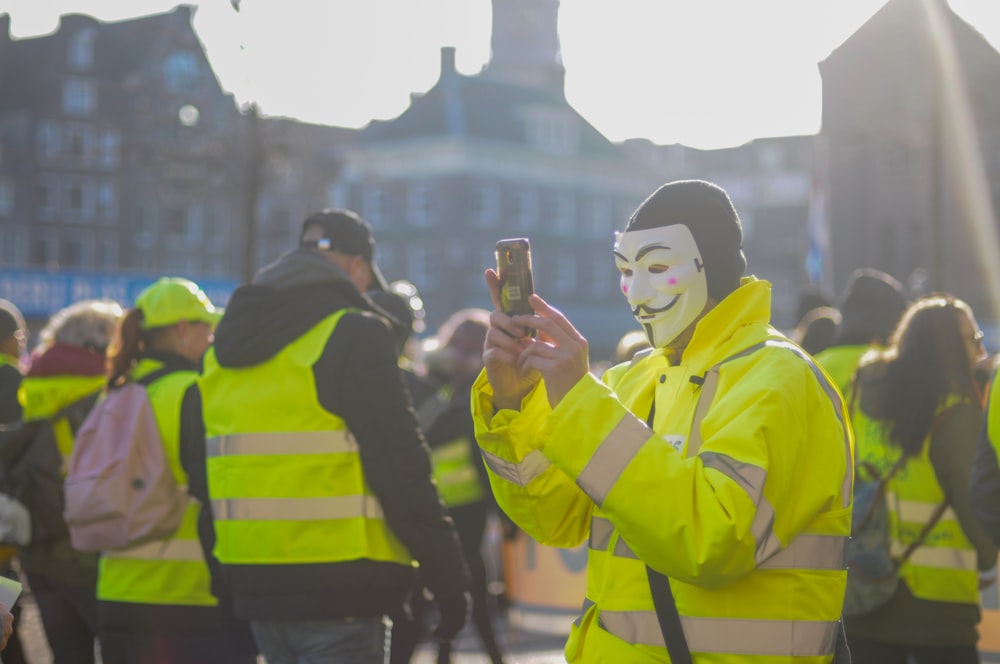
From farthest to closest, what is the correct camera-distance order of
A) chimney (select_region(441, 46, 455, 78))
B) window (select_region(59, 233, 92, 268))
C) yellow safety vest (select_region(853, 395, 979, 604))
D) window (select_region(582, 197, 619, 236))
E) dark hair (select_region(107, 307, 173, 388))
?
window (select_region(582, 197, 619, 236)), chimney (select_region(441, 46, 455, 78)), window (select_region(59, 233, 92, 268)), dark hair (select_region(107, 307, 173, 388)), yellow safety vest (select_region(853, 395, 979, 604))

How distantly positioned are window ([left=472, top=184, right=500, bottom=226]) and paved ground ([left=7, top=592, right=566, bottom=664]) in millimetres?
44533

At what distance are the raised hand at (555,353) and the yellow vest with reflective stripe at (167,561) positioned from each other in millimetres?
2707

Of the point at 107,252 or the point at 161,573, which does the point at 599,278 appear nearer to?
the point at 107,252

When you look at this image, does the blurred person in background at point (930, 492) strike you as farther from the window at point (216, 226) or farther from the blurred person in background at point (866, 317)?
the window at point (216, 226)

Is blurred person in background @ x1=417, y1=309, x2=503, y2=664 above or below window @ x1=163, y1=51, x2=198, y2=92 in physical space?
below

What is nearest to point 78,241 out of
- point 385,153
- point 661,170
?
point 385,153

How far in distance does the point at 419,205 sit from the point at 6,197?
1570 cm

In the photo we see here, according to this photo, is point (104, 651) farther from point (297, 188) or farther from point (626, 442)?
point (297, 188)

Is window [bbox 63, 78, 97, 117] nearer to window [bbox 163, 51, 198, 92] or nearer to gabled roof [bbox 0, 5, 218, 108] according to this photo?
gabled roof [bbox 0, 5, 218, 108]

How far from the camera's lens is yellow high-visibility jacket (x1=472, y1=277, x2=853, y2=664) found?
260 cm

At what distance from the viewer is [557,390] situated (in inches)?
105

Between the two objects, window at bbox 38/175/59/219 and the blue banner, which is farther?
window at bbox 38/175/59/219

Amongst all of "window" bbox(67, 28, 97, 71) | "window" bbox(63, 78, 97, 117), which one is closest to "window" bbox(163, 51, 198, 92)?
"window" bbox(63, 78, 97, 117)

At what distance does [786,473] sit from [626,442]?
0.31 metres
